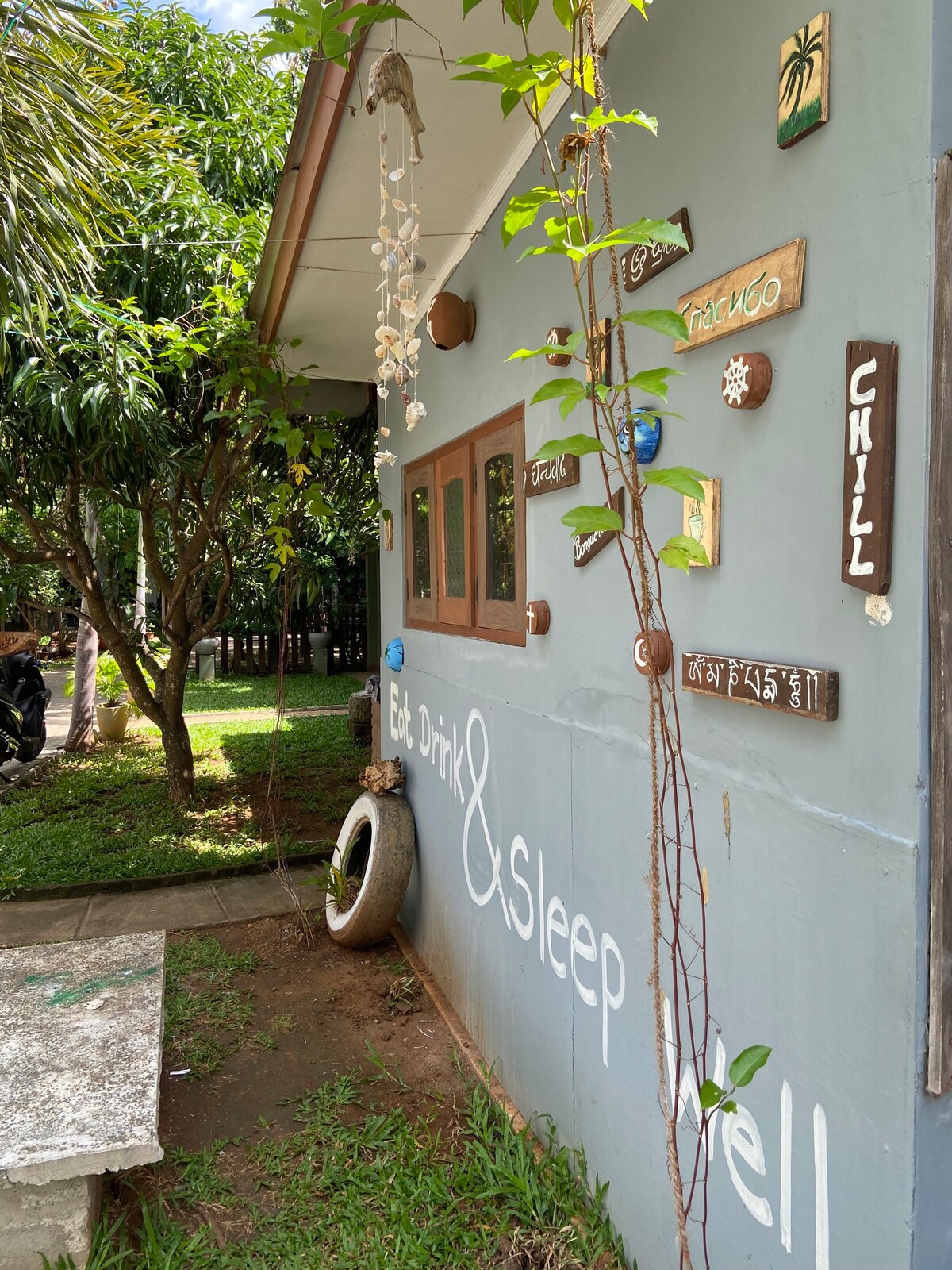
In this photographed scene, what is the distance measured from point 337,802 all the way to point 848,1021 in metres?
5.93

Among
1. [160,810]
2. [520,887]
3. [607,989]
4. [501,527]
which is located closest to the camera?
[607,989]

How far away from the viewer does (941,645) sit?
1.22m

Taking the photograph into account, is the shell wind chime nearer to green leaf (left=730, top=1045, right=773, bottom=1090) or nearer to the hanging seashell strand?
the hanging seashell strand

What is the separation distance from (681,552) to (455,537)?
218 cm

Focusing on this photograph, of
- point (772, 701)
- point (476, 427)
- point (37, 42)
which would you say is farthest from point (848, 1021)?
point (37, 42)

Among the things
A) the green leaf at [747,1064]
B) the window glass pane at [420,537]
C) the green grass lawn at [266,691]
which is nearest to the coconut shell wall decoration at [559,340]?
the window glass pane at [420,537]

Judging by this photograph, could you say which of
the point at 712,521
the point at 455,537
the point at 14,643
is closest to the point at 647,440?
the point at 712,521

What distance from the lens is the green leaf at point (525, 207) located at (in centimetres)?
141

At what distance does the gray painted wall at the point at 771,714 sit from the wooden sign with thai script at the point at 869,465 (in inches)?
0.8

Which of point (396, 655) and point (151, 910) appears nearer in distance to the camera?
point (396, 655)

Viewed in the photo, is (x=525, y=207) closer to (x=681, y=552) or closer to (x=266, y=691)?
(x=681, y=552)

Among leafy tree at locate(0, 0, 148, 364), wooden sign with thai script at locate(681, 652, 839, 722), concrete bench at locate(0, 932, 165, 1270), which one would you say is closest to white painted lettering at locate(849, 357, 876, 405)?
wooden sign with thai script at locate(681, 652, 839, 722)

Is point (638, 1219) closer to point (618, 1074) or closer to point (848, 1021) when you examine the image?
point (618, 1074)

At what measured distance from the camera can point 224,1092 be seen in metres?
3.08
